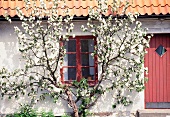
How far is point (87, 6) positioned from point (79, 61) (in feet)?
4.67

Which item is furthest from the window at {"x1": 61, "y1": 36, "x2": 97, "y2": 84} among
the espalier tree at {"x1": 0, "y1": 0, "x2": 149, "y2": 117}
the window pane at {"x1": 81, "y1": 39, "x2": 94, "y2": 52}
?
the espalier tree at {"x1": 0, "y1": 0, "x2": 149, "y2": 117}

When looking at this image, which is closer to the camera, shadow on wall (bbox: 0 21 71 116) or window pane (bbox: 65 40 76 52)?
shadow on wall (bbox: 0 21 71 116)

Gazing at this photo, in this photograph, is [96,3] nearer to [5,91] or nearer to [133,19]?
[133,19]

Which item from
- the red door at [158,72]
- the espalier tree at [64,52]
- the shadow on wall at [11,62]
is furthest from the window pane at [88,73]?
the red door at [158,72]

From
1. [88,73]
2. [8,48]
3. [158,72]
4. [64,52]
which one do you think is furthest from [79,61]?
[158,72]

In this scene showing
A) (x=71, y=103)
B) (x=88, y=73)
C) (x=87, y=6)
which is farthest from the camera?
(x=88, y=73)

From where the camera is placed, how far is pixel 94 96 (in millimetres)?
10078

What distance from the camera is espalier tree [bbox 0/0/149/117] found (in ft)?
31.0

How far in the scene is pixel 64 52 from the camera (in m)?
9.39

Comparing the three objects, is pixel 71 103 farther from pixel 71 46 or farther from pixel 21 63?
pixel 21 63

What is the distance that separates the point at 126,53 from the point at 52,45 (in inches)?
78.5

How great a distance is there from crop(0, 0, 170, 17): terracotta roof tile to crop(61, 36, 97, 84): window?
→ 2.49 ft

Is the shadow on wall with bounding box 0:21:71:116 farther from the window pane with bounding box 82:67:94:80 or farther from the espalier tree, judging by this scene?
the window pane with bounding box 82:67:94:80

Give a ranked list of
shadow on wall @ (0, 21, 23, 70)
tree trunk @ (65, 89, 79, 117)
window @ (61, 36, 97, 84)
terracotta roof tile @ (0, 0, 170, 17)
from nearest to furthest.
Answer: tree trunk @ (65, 89, 79, 117) → terracotta roof tile @ (0, 0, 170, 17) → shadow on wall @ (0, 21, 23, 70) → window @ (61, 36, 97, 84)
